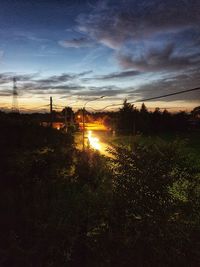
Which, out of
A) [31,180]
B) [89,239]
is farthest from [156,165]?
[31,180]

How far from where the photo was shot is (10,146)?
16.4m

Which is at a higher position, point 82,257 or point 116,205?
point 116,205

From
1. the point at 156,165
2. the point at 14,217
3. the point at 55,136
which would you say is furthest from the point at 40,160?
the point at 156,165

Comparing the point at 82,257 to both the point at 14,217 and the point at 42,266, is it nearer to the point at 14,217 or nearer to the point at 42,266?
the point at 42,266

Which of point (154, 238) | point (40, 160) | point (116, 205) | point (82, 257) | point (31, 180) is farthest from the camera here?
point (40, 160)

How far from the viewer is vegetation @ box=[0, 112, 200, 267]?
369 inches

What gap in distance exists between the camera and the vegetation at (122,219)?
9.37 m

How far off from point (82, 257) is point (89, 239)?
2.62 feet

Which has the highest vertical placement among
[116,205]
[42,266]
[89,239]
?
[116,205]

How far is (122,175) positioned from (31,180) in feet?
21.9

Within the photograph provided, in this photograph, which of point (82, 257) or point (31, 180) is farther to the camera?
point (31, 180)

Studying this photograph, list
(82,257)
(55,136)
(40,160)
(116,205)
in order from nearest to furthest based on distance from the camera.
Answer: (116,205) → (82,257) → (40,160) → (55,136)

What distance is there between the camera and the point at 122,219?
10.0 meters

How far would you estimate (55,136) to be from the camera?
20281 mm
